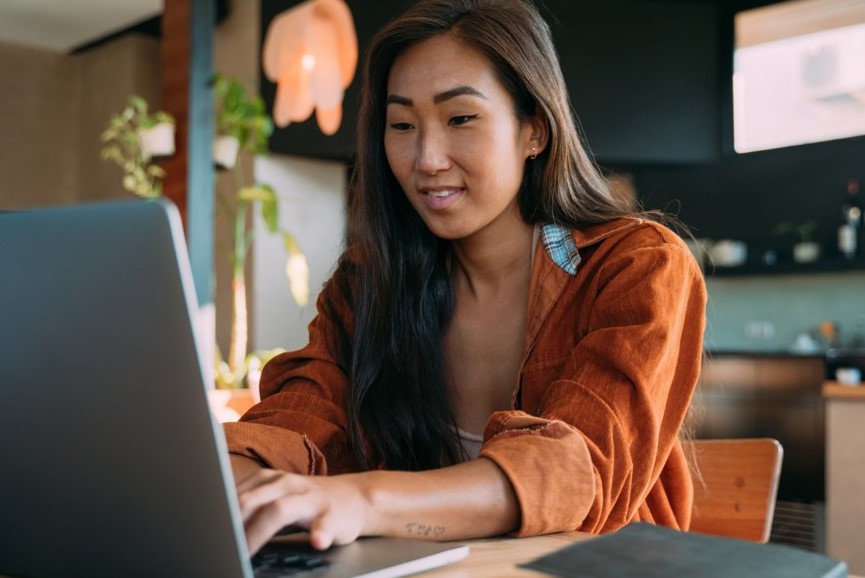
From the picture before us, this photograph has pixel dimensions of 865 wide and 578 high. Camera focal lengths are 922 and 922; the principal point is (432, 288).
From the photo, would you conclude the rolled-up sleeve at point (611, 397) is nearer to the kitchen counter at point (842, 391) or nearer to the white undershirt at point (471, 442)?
the white undershirt at point (471, 442)

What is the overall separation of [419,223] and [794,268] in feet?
13.8

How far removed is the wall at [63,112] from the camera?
298 inches

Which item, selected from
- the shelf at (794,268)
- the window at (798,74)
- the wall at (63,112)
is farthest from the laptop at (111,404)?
the wall at (63,112)

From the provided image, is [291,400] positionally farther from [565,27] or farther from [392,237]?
[565,27]

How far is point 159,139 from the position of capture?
3.88 metres

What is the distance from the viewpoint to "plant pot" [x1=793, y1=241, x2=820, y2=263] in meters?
5.23

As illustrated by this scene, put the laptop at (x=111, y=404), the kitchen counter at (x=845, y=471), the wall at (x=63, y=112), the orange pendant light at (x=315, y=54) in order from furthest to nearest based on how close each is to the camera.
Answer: the wall at (x=63, y=112) → the kitchen counter at (x=845, y=471) → the orange pendant light at (x=315, y=54) → the laptop at (x=111, y=404)

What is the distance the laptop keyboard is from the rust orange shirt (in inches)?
9.4

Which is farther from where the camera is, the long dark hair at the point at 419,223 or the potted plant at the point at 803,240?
the potted plant at the point at 803,240

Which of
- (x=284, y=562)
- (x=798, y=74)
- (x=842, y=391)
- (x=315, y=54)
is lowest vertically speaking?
(x=842, y=391)

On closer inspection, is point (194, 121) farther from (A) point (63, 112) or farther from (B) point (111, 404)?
(A) point (63, 112)

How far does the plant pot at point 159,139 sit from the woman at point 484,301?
2.49 m

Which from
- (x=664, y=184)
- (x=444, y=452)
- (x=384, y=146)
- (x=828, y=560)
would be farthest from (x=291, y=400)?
(x=664, y=184)

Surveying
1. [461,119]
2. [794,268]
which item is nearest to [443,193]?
[461,119]
